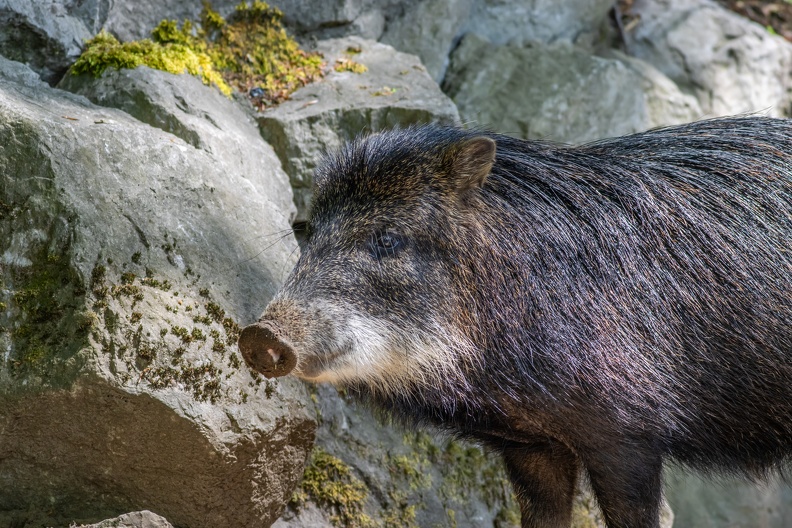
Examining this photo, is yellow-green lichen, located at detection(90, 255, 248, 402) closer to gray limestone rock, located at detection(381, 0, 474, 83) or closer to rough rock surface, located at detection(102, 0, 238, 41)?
rough rock surface, located at detection(102, 0, 238, 41)

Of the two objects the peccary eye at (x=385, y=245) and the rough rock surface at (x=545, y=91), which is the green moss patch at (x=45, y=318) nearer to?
the peccary eye at (x=385, y=245)

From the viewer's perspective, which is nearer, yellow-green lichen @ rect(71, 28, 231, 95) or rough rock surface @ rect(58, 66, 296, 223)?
rough rock surface @ rect(58, 66, 296, 223)

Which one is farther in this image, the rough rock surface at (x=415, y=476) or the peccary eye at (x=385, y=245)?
the rough rock surface at (x=415, y=476)

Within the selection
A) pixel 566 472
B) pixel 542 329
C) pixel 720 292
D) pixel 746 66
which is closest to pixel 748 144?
pixel 720 292

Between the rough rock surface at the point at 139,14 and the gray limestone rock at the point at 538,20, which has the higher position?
the rough rock surface at the point at 139,14

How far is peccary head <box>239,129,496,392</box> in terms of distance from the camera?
4009 mm

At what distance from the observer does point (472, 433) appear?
4508 millimetres

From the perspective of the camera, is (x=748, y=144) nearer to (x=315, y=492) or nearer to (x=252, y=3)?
(x=315, y=492)

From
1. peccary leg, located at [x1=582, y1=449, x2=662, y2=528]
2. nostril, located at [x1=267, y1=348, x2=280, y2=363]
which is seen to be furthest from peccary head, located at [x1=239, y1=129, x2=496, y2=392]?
peccary leg, located at [x1=582, y1=449, x2=662, y2=528]

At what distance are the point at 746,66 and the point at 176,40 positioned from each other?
5997 millimetres

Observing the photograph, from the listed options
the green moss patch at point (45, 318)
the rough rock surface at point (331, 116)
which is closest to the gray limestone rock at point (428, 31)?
the rough rock surface at point (331, 116)

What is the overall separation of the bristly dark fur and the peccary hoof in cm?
60

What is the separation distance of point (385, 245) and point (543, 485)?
161 centimetres

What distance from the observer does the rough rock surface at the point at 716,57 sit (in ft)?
29.8
